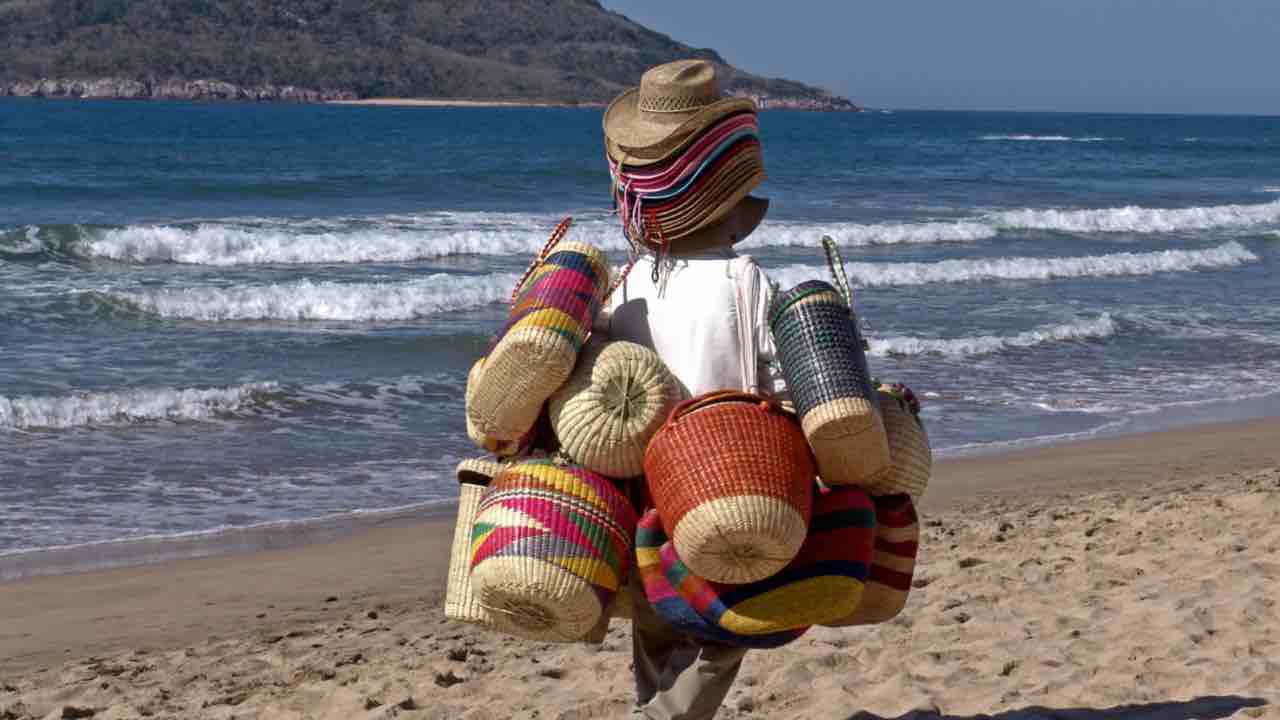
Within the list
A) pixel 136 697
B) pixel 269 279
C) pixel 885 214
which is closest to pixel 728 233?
pixel 136 697

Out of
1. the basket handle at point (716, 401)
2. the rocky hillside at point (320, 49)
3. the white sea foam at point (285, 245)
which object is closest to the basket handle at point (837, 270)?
the basket handle at point (716, 401)

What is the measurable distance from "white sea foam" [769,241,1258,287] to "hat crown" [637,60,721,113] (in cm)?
1337

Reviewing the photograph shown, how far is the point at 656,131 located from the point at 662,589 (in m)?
0.97

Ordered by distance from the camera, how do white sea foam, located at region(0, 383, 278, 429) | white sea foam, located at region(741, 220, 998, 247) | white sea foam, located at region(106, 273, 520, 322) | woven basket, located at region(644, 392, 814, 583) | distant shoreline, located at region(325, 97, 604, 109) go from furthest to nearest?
distant shoreline, located at region(325, 97, 604, 109) → white sea foam, located at region(741, 220, 998, 247) → white sea foam, located at region(106, 273, 520, 322) → white sea foam, located at region(0, 383, 278, 429) → woven basket, located at region(644, 392, 814, 583)

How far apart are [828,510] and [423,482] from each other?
554cm

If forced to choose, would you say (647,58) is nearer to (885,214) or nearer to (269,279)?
(885,214)

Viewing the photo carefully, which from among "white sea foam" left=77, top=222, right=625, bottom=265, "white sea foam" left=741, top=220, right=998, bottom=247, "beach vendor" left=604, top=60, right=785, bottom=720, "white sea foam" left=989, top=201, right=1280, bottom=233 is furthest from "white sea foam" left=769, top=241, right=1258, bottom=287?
"beach vendor" left=604, top=60, right=785, bottom=720

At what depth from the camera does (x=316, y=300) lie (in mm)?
14922

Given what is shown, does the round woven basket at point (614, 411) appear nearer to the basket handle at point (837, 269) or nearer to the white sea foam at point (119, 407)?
the basket handle at point (837, 269)

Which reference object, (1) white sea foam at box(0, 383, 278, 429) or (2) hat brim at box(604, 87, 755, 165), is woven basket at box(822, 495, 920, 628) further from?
(1) white sea foam at box(0, 383, 278, 429)

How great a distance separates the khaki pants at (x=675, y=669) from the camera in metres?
3.40

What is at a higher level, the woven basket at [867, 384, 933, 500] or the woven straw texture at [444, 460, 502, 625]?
the woven basket at [867, 384, 933, 500]

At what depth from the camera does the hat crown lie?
3.30 meters

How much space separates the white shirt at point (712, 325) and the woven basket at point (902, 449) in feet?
0.77
